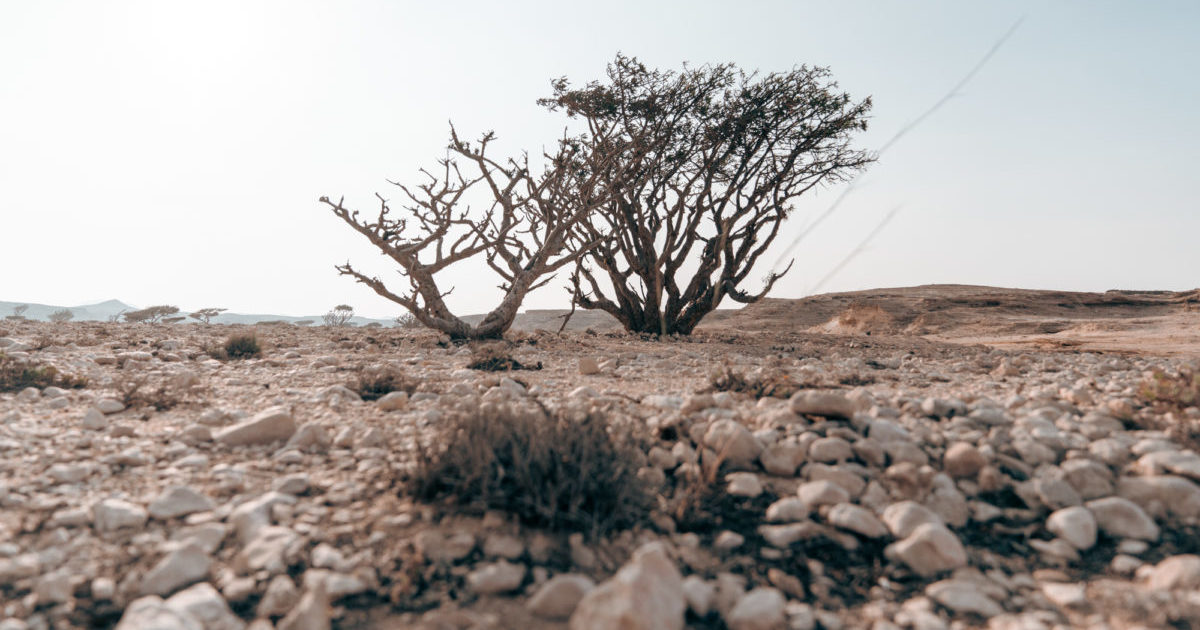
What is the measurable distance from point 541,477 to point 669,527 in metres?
0.54

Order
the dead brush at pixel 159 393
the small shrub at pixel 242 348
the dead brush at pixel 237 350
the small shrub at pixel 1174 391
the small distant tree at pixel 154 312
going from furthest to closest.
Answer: the small distant tree at pixel 154 312 → the small shrub at pixel 242 348 → the dead brush at pixel 237 350 → the dead brush at pixel 159 393 → the small shrub at pixel 1174 391

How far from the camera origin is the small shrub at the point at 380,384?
511 cm

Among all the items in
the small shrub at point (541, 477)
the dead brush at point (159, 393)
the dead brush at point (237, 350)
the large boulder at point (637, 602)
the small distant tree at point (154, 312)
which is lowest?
the large boulder at point (637, 602)

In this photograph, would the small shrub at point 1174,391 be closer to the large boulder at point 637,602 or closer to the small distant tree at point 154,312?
the large boulder at point 637,602

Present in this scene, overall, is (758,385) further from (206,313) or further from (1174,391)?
(206,313)

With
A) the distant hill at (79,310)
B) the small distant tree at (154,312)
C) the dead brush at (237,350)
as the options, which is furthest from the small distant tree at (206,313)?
the distant hill at (79,310)

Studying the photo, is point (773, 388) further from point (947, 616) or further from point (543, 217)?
point (543, 217)

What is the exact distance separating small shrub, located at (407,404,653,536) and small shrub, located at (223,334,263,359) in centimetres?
628

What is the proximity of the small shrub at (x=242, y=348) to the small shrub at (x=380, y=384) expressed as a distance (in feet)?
11.7

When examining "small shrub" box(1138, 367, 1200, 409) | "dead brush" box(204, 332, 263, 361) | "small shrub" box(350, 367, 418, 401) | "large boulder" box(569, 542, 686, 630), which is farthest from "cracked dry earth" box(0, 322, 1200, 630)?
"dead brush" box(204, 332, 263, 361)

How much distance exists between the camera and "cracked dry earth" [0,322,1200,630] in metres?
2.06

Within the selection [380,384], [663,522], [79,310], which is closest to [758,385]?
[663,522]

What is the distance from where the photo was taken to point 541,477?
8.53ft

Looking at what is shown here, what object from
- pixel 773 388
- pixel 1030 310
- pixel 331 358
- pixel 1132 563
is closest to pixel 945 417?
pixel 773 388
